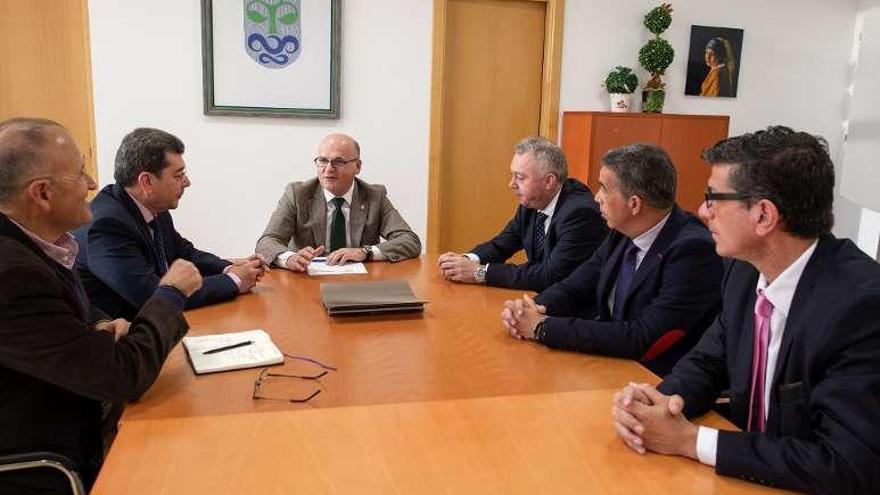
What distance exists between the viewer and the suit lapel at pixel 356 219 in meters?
3.36

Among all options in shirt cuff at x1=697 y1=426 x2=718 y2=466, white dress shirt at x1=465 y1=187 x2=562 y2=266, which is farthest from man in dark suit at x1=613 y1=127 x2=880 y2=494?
white dress shirt at x1=465 y1=187 x2=562 y2=266

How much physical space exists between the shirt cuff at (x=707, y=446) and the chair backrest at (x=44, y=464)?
3.99 feet

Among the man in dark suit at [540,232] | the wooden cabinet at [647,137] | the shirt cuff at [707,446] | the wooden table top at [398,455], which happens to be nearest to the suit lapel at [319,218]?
the man in dark suit at [540,232]

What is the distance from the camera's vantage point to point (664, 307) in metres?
1.99

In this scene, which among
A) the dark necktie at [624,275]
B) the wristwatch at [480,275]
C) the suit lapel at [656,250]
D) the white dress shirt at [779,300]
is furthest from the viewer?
the wristwatch at [480,275]

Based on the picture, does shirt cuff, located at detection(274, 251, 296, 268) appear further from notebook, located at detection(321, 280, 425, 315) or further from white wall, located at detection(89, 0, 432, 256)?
white wall, located at detection(89, 0, 432, 256)

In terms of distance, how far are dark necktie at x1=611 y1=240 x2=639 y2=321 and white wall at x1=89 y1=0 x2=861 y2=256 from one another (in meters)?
2.65

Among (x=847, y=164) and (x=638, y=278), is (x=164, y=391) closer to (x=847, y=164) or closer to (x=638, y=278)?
(x=638, y=278)

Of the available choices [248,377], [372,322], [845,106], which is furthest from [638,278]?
[845,106]

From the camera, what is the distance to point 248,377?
1.67m

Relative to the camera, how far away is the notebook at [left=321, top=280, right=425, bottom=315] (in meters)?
2.18

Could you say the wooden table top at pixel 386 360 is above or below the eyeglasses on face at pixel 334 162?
below

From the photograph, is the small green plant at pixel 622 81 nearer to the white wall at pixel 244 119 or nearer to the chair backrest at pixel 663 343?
the white wall at pixel 244 119

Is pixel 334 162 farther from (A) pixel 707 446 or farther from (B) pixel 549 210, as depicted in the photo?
(A) pixel 707 446
